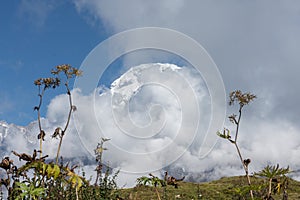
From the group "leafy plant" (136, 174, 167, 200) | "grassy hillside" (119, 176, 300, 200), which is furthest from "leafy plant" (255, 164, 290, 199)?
"leafy plant" (136, 174, 167, 200)

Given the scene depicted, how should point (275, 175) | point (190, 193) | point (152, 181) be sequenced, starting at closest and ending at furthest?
point (275, 175) → point (152, 181) → point (190, 193)

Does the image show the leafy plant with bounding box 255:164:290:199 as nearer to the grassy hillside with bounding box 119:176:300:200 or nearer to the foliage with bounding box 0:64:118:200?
the grassy hillside with bounding box 119:176:300:200

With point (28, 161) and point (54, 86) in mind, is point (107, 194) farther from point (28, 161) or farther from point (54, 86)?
point (28, 161)

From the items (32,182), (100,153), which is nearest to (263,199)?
(32,182)

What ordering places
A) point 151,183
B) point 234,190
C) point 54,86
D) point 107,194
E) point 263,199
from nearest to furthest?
point 263,199 < point 234,190 < point 151,183 < point 54,86 < point 107,194

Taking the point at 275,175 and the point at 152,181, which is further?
the point at 152,181

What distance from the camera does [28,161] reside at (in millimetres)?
6516

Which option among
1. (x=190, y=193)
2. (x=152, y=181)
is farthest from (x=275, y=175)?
(x=190, y=193)

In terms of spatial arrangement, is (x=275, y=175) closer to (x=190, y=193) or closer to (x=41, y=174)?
(x=41, y=174)

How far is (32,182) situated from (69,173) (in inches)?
29.5

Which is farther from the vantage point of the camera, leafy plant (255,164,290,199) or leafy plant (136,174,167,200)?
leafy plant (136,174,167,200)

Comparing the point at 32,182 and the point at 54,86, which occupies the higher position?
the point at 54,86

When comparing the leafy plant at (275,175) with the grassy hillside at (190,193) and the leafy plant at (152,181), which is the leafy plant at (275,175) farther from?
the leafy plant at (152,181)

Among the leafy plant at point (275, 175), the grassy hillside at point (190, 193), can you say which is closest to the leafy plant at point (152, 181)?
the grassy hillside at point (190, 193)
